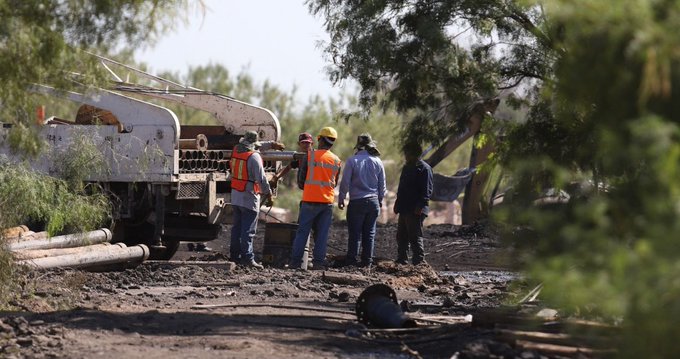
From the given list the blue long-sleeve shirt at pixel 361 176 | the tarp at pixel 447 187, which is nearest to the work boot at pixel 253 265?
the blue long-sleeve shirt at pixel 361 176

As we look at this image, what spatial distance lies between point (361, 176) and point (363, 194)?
261 millimetres

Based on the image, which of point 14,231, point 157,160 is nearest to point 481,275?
point 157,160

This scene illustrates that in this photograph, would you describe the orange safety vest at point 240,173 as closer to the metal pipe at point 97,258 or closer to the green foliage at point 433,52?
the metal pipe at point 97,258

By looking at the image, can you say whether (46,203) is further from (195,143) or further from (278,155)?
(278,155)

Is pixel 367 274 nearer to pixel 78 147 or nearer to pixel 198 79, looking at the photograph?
pixel 78 147

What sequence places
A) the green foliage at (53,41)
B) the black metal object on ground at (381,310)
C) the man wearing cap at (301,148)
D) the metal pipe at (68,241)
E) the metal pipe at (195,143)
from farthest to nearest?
the man wearing cap at (301,148)
the metal pipe at (195,143)
the metal pipe at (68,241)
the black metal object on ground at (381,310)
the green foliage at (53,41)

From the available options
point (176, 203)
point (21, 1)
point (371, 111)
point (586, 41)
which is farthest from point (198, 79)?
point (586, 41)

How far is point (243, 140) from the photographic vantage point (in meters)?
16.5

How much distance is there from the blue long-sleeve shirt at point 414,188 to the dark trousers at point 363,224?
0.41 metres

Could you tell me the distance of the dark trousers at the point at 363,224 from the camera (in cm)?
1697

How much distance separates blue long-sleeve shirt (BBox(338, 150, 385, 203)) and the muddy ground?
3.44 ft

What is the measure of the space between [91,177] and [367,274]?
3908mm

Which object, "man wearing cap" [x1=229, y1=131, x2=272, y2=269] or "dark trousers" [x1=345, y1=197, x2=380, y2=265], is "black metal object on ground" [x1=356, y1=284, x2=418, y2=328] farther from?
"dark trousers" [x1=345, y1=197, x2=380, y2=265]

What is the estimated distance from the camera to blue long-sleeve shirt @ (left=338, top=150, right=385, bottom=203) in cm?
1689
